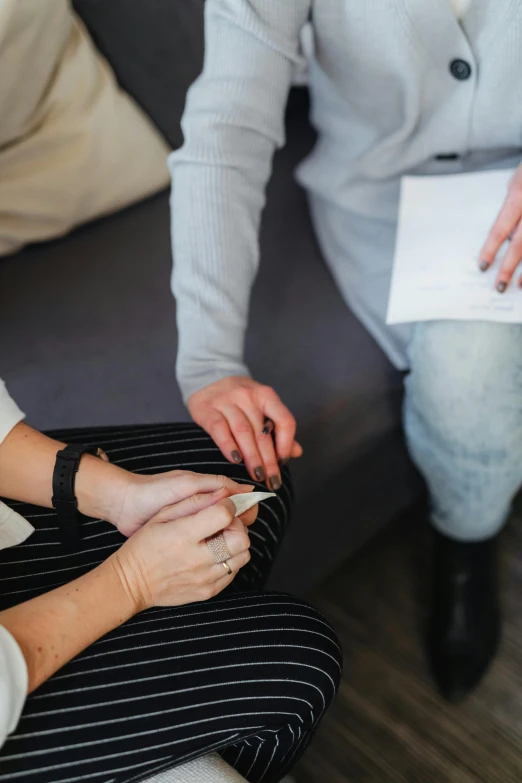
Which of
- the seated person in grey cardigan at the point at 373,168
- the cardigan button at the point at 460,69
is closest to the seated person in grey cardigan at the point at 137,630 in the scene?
the seated person in grey cardigan at the point at 373,168

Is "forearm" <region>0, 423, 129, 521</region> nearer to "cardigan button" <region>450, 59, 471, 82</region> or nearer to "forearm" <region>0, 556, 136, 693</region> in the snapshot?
"forearm" <region>0, 556, 136, 693</region>

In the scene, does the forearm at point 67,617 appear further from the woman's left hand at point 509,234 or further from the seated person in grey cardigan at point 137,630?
the woman's left hand at point 509,234

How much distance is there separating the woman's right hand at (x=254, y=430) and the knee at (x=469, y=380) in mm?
231

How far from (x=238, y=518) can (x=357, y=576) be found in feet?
2.06

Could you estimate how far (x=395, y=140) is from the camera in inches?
38.0

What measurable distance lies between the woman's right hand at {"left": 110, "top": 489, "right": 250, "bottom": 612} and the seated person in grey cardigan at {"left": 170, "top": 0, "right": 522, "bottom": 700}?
0.14 meters

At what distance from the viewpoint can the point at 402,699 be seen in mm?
1121

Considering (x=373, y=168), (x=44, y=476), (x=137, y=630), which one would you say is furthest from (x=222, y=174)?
(x=137, y=630)

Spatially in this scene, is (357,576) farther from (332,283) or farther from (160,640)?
(160,640)

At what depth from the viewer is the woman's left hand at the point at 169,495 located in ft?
2.31

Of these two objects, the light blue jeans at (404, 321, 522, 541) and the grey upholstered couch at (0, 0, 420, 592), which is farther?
the grey upholstered couch at (0, 0, 420, 592)

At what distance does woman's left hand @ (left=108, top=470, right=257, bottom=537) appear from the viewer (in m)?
0.70

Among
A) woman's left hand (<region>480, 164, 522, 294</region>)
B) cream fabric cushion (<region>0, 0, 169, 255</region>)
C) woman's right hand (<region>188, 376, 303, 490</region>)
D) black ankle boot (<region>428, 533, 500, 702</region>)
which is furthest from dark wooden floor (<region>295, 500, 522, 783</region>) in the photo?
cream fabric cushion (<region>0, 0, 169, 255</region>)

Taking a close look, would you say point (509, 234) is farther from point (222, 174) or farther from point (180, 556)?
point (180, 556)
